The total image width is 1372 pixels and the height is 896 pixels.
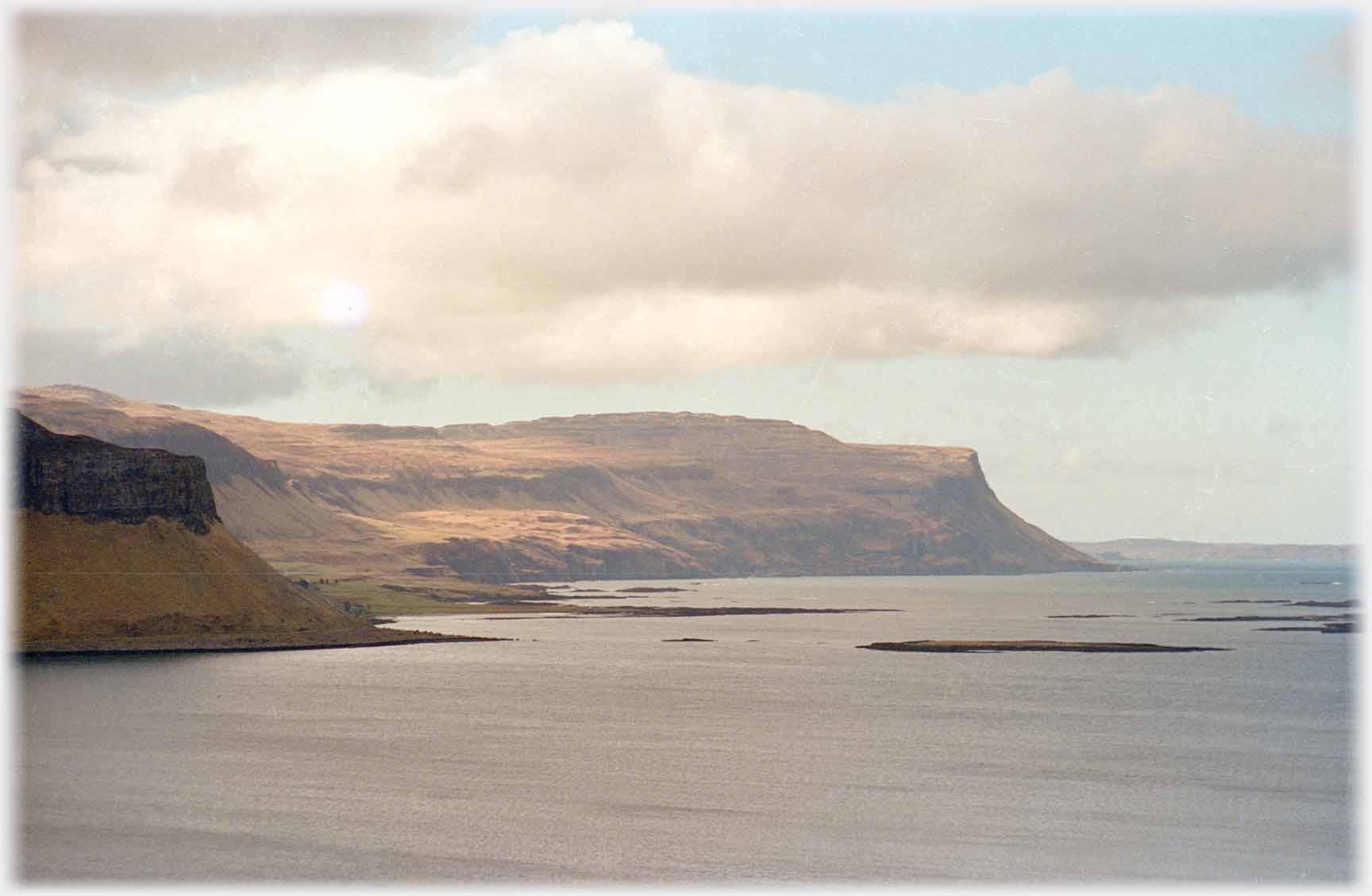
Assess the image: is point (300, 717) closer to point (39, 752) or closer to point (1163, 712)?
point (39, 752)

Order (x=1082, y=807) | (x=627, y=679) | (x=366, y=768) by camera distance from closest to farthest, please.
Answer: (x=1082, y=807)
(x=366, y=768)
(x=627, y=679)

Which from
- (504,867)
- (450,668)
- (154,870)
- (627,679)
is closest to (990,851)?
(504,867)

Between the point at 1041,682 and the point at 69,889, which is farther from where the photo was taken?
the point at 1041,682

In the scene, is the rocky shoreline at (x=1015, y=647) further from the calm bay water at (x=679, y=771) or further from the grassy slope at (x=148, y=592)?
the grassy slope at (x=148, y=592)

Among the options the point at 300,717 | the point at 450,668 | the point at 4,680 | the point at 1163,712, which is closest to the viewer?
the point at 4,680

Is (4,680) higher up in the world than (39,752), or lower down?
higher up

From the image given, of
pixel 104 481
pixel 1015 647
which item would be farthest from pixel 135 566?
pixel 1015 647

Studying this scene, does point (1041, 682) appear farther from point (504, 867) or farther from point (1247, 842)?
point (504, 867)
